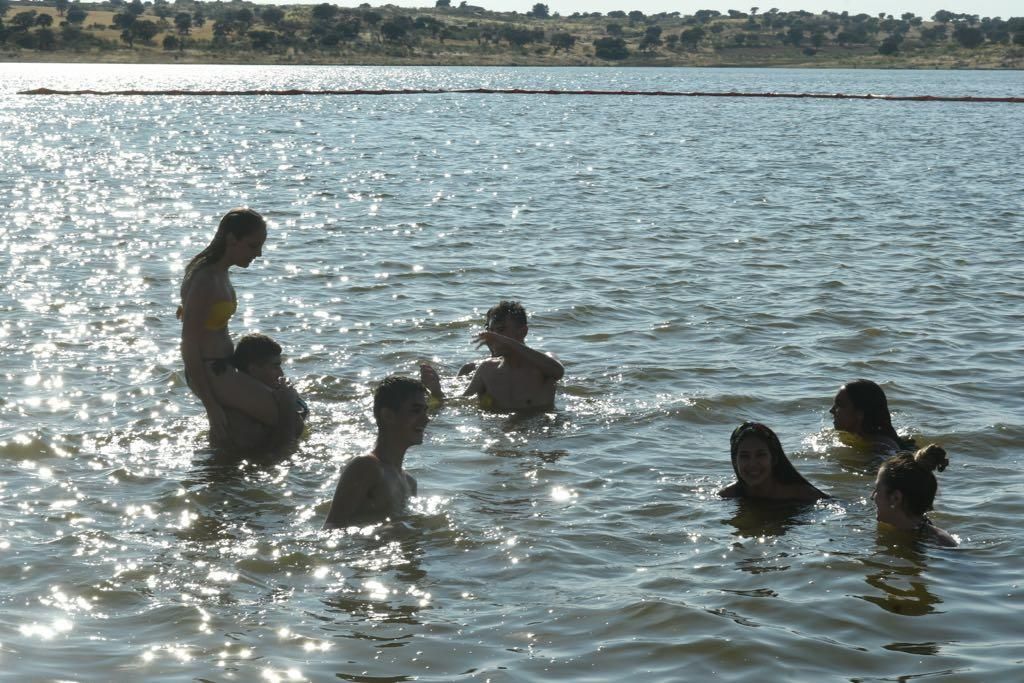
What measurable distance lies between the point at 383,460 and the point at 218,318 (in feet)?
6.80

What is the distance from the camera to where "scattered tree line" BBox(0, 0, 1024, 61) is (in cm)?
13038

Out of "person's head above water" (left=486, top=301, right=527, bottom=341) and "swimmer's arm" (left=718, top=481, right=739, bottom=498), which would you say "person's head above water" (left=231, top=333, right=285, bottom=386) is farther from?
"swimmer's arm" (left=718, top=481, right=739, bottom=498)

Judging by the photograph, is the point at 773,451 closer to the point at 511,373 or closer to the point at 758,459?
the point at 758,459

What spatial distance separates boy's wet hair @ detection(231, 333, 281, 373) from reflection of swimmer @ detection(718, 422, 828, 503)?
137 inches

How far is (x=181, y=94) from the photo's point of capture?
75.0m

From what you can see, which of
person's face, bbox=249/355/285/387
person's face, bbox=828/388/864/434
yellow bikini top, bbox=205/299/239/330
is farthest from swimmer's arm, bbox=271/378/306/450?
person's face, bbox=828/388/864/434

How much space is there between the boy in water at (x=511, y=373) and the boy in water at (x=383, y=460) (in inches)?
117

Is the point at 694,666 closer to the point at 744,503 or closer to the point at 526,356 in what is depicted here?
the point at 744,503

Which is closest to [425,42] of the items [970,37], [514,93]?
[970,37]

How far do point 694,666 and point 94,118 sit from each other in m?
51.1

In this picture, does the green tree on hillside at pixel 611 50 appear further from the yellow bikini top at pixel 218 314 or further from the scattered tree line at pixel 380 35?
the yellow bikini top at pixel 218 314

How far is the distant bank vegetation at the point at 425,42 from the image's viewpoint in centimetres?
12800

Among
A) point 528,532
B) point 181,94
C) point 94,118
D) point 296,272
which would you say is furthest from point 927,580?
point 181,94

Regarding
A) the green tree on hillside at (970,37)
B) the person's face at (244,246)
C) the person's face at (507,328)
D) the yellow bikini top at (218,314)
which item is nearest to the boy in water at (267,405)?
the yellow bikini top at (218,314)
